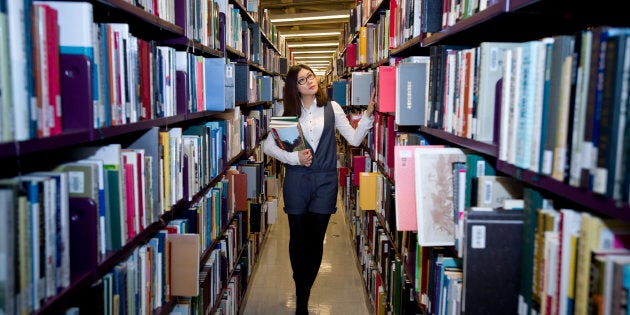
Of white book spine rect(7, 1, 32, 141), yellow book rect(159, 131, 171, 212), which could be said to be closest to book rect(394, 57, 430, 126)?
yellow book rect(159, 131, 171, 212)

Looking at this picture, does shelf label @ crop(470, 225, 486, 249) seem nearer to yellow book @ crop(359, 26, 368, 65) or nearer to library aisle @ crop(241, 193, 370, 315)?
library aisle @ crop(241, 193, 370, 315)

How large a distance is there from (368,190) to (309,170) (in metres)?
0.41

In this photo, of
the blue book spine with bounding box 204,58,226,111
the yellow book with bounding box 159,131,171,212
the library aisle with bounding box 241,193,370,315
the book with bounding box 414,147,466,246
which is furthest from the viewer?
the library aisle with bounding box 241,193,370,315

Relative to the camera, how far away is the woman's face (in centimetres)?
298

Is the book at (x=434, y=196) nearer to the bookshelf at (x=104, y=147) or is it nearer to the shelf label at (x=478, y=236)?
the shelf label at (x=478, y=236)

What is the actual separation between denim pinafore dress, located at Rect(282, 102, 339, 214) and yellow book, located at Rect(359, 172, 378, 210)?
184 millimetres

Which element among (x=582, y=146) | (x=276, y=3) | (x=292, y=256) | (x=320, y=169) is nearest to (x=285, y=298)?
(x=292, y=256)

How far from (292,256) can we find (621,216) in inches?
98.1

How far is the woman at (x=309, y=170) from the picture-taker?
9.55 ft

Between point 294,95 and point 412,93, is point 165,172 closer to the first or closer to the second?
point 412,93

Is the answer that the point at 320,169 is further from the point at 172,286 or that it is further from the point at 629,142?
the point at 629,142

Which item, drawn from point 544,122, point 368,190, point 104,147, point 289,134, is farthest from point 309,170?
point 544,122

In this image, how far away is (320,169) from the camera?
9.61 feet

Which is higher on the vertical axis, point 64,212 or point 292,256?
point 64,212
